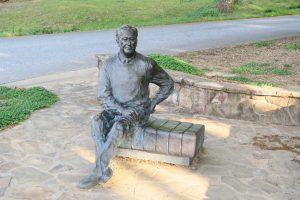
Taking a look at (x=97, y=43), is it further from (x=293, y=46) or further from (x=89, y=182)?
(x=89, y=182)

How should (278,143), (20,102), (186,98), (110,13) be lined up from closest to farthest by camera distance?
(278,143) < (186,98) < (20,102) < (110,13)

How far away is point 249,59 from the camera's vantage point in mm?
10984

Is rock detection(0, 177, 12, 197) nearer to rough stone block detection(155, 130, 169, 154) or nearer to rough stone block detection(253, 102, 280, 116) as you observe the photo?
rough stone block detection(155, 130, 169, 154)

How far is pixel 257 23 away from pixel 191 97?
12555 millimetres

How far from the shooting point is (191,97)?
758cm

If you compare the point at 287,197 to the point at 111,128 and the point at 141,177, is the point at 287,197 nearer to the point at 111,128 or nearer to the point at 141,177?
the point at 141,177

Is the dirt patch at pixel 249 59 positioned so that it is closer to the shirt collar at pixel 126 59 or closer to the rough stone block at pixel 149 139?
the rough stone block at pixel 149 139

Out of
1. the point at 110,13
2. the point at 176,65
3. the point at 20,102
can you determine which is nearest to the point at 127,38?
the point at 20,102

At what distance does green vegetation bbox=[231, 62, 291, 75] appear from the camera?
30.4ft

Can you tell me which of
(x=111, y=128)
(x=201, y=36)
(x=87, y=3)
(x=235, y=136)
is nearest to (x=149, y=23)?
(x=201, y=36)

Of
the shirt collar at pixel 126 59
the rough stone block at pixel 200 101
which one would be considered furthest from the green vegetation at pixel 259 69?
the shirt collar at pixel 126 59

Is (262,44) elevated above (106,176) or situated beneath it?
elevated above

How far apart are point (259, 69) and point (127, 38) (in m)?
5.17

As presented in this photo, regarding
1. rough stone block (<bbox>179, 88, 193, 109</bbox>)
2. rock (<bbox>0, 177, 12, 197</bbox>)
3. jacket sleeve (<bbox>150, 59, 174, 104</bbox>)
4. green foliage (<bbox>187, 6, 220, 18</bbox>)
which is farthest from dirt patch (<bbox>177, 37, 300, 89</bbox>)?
green foliage (<bbox>187, 6, 220, 18</bbox>)
